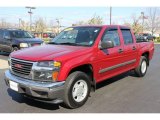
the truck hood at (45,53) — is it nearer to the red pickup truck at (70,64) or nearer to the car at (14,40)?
the red pickup truck at (70,64)

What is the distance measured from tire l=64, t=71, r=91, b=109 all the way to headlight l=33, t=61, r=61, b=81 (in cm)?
35

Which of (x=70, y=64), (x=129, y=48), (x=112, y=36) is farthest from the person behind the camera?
(x=129, y=48)

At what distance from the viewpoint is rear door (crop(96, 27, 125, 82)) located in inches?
225

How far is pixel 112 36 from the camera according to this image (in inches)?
249

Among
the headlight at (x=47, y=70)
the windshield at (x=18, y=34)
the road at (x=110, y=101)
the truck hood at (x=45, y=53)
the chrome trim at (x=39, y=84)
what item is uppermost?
the windshield at (x=18, y=34)

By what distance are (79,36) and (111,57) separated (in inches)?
39.4

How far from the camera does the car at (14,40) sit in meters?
13.5

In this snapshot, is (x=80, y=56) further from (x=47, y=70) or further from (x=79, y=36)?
(x=79, y=36)

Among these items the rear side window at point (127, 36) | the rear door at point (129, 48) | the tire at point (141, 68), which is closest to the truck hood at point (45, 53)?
the rear door at point (129, 48)

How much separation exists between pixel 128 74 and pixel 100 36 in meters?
3.30

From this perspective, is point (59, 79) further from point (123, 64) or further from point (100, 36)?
point (123, 64)

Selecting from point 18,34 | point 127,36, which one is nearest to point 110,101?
point 127,36

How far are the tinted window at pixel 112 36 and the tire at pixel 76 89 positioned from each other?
1326mm
